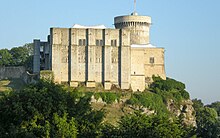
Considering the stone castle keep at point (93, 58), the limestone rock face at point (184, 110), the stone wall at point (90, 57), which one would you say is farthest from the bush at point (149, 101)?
the limestone rock face at point (184, 110)

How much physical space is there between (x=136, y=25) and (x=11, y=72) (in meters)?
20.2

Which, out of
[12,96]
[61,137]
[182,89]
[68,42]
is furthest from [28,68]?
[61,137]

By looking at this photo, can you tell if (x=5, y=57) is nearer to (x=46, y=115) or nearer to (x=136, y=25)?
(x=136, y=25)

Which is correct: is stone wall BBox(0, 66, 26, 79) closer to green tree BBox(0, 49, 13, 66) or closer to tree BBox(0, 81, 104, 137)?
green tree BBox(0, 49, 13, 66)

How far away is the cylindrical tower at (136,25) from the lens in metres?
94.8

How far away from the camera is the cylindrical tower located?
94750mm

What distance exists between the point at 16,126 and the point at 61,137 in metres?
4.90

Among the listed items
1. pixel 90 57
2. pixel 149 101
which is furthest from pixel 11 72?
pixel 149 101

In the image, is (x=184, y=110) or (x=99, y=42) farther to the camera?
(x=184, y=110)

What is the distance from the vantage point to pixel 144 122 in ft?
143

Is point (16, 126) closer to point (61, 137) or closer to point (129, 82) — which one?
point (61, 137)

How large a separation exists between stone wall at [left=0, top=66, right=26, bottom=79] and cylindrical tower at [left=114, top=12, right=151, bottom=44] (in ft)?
54.9

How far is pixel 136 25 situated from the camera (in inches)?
3748

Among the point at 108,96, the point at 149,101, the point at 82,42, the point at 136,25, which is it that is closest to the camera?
the point at 108,96
